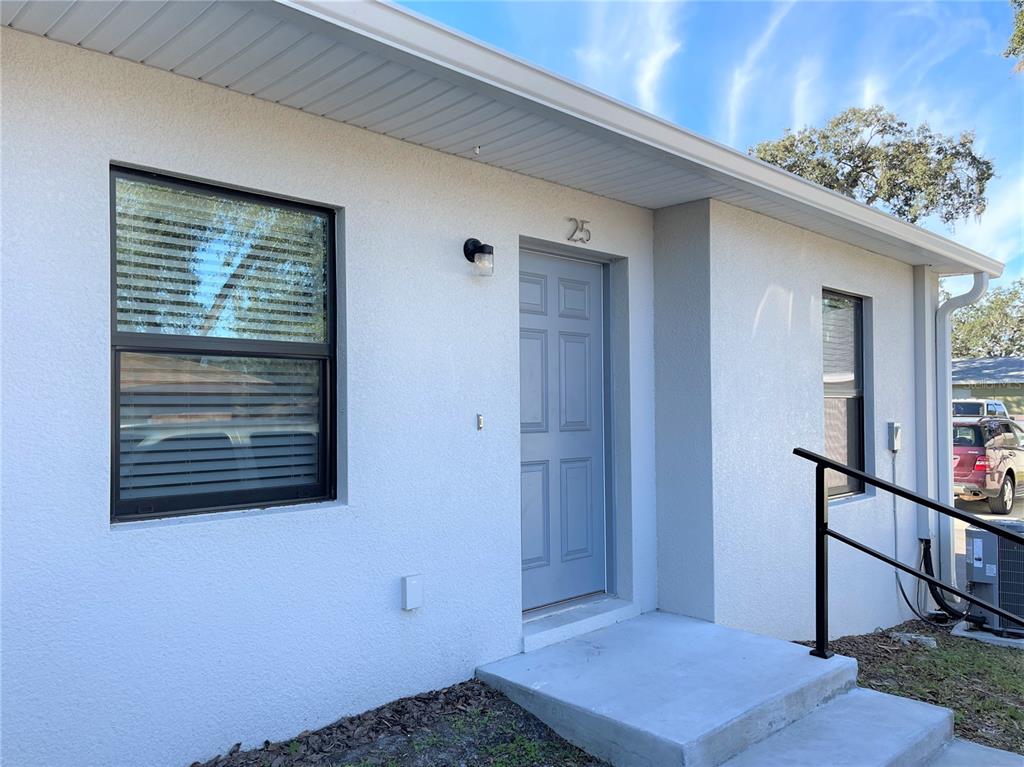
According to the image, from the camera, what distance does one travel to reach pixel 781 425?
5473 mm

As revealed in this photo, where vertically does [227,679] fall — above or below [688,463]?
below

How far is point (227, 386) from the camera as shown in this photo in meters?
3.23

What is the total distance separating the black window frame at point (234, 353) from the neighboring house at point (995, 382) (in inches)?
864

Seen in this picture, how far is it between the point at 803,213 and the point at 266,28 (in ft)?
12.7

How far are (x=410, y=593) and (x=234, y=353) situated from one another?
1.39 meters

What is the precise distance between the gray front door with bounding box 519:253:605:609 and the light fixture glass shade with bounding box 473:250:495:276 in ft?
1.59

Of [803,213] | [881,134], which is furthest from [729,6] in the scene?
[803,213]

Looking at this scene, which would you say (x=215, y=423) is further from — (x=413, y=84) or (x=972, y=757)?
(x=972, y=757)

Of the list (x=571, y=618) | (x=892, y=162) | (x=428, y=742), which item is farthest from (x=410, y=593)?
(x=892, y=162)

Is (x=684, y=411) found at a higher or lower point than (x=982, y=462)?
higher

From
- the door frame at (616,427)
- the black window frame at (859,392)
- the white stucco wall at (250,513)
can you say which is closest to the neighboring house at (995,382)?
the black window frame at (859,392)

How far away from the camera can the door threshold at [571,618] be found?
→ 4211 millimetres

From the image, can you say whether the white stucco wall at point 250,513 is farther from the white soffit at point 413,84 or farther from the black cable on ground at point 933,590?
the black cable on ground at point 933,590

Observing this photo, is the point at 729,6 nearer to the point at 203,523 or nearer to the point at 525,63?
the point at 525,63
